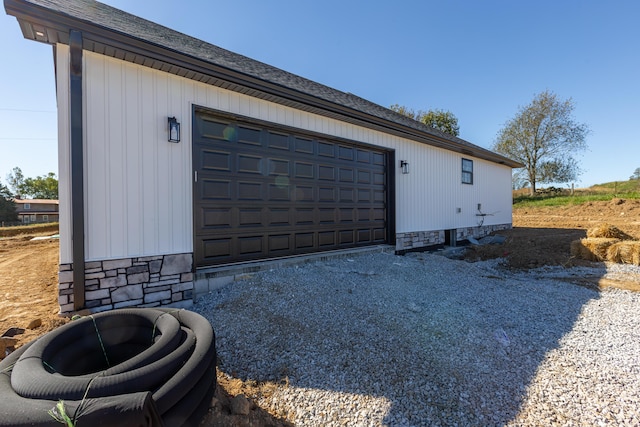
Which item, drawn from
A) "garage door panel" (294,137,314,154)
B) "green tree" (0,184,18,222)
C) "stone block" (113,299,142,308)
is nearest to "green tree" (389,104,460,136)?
"garage door panel" (294,137,314,154)

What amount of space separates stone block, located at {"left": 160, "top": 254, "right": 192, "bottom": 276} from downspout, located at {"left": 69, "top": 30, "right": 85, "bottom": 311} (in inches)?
34.8

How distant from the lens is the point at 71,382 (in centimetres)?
137

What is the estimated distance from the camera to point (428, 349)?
2.74 meters

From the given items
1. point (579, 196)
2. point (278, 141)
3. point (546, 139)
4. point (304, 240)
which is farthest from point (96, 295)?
point (546, 139)

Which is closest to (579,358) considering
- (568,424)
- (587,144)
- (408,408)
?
(568,424)

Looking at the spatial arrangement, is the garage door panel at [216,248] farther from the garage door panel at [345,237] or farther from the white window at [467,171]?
the white window at [467,171]

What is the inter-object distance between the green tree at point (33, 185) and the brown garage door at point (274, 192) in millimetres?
53933

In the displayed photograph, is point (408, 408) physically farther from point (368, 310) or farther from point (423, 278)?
point (423, 278)

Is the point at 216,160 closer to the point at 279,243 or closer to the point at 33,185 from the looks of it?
the point at 279,243

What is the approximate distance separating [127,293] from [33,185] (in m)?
58.2

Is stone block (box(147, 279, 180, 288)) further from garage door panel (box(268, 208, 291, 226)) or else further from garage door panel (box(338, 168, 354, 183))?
garage door panel (box(338, 168, 354, 183))

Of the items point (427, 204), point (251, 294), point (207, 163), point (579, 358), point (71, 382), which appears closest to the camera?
point (71, 382)

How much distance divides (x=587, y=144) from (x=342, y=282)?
27020 mm

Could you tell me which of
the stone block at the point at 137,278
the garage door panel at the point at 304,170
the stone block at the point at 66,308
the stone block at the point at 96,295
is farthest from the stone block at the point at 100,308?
the garage door panel at the point at 304,170
